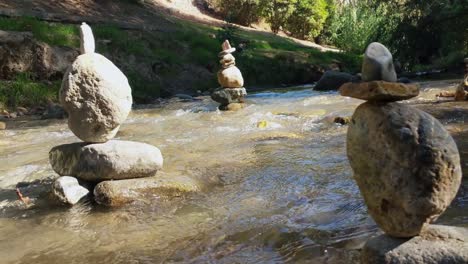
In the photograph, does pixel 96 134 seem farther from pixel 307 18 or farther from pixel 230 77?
pixel 307 18

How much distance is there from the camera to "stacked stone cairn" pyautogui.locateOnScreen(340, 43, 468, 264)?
2.77m

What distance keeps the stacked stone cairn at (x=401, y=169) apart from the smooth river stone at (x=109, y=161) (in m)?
3.45

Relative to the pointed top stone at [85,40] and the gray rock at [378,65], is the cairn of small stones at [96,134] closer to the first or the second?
the pointed top stone at [85,40]

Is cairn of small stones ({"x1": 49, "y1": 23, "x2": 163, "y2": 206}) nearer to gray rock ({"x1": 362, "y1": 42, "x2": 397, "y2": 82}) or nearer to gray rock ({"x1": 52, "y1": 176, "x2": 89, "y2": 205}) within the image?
gray rock ({"x1": 52, "y1": 176, "x2": 89, "y2": 205})

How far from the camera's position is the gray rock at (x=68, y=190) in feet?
18.3

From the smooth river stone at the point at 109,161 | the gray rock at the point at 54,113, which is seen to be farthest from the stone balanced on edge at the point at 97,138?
the gray rock at the point at 54,113

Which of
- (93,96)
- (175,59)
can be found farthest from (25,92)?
(93,96)

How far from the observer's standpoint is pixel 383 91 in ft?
9.49

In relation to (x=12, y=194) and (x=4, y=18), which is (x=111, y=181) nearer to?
(x=12, y=194)

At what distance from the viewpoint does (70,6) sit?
2069 cm

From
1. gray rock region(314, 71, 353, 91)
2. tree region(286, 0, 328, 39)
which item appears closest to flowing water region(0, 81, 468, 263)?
gray rock region(314, 71, 353, 91)

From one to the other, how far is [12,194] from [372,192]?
15.8ft

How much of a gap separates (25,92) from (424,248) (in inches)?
542

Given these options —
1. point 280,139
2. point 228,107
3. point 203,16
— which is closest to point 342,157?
point 280,139
